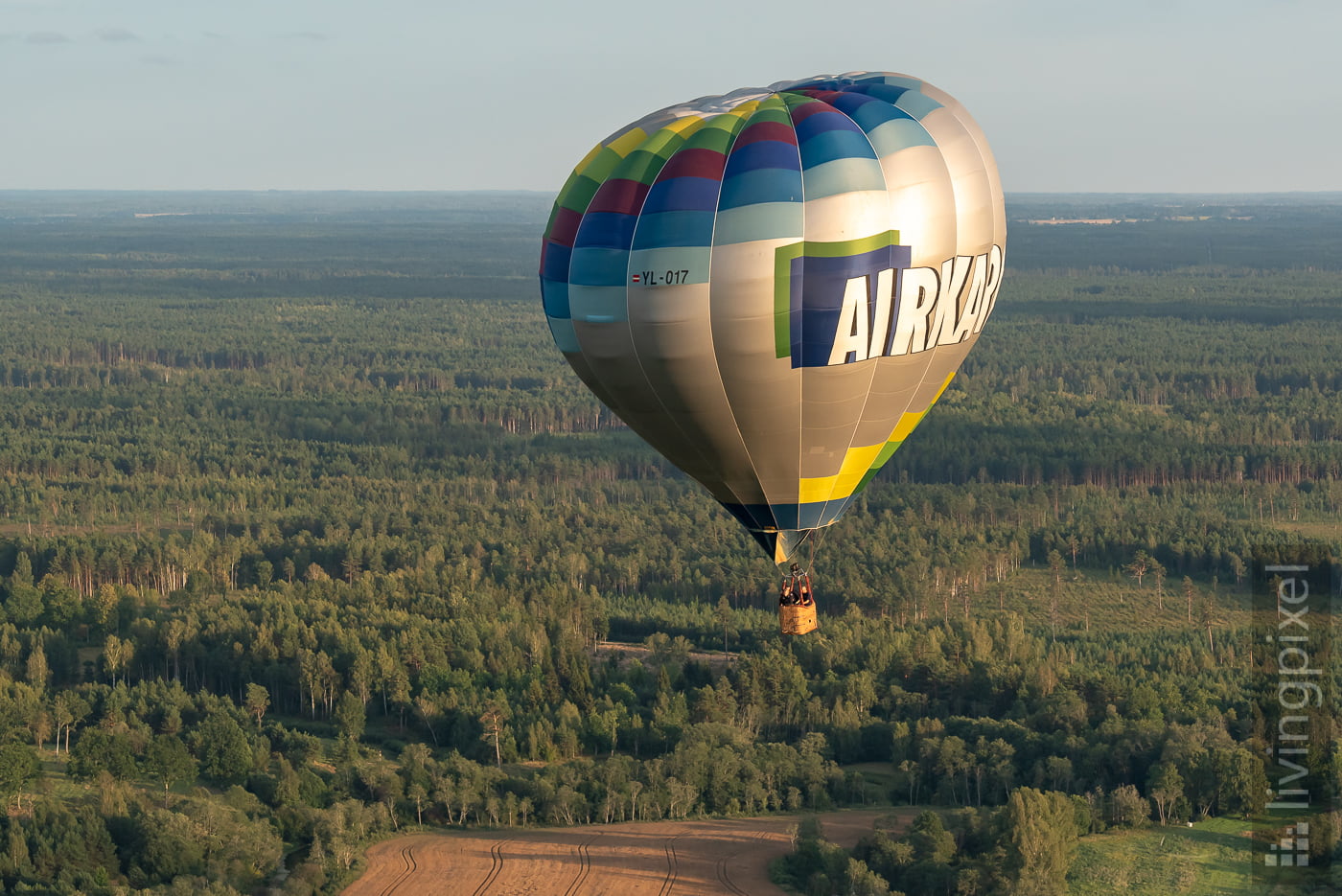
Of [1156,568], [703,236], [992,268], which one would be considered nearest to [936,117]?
[992,268]

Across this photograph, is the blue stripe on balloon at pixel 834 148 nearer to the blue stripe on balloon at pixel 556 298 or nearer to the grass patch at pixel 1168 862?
the blue stripe on balloon at pixel 556 298

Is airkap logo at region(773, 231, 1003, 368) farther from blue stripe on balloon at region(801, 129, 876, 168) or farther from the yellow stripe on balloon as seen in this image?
the yellow stripe on balloon

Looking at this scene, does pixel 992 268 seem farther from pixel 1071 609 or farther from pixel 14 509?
pixel 14 509

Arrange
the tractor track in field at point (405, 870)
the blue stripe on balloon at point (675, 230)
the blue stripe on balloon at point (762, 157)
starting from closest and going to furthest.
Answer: the blue stripe on balloon at point (675, 230) → the blue stripe on balloon at point (762, 157) → the tractor track in field at point (405, 870)

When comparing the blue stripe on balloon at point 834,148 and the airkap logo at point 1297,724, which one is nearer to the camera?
the blue stripe on balloon at point 834,148

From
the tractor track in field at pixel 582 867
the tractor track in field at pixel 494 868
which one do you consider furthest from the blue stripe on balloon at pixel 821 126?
the tractor track in field at pixel 494 868
